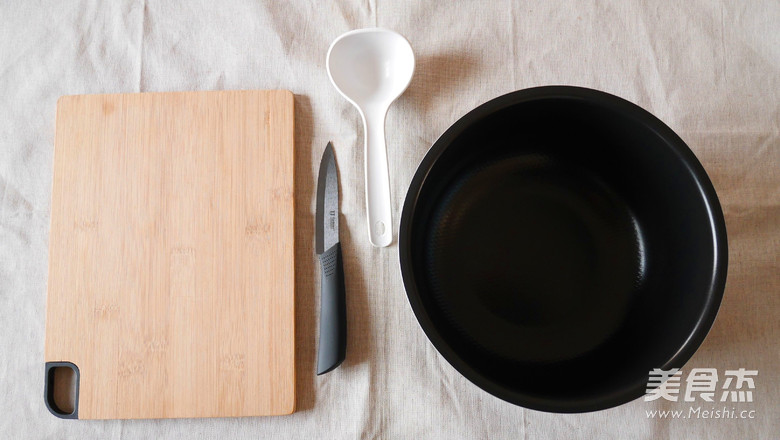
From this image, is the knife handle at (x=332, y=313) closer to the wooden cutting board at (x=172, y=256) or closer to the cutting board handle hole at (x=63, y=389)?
the wooden cutting board at (x=172, y=256)

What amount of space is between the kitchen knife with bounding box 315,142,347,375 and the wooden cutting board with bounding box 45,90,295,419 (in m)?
0.03

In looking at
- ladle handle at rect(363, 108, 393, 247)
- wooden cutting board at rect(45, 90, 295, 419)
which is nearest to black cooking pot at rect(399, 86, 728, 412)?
ladle handle at rect(363, 108, 393, 247)

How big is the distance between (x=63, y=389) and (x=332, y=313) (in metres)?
0.33

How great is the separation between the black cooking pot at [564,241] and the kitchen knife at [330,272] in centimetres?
10

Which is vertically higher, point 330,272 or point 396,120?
point 396,120

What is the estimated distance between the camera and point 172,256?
576 mm

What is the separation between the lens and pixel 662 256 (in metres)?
0.56

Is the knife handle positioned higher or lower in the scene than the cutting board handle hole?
higher

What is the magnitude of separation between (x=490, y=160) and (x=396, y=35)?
185mm

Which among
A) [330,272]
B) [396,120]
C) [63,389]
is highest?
[396,120]

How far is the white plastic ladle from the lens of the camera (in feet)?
1.89

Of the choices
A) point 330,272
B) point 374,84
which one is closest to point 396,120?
point 374,84

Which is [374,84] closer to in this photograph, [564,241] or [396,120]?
[396,120]

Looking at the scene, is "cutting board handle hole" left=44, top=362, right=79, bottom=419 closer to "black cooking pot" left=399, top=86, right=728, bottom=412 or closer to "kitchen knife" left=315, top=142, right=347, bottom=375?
→ "kitchen knife" left=315, top=142, right=347, bottom=375
